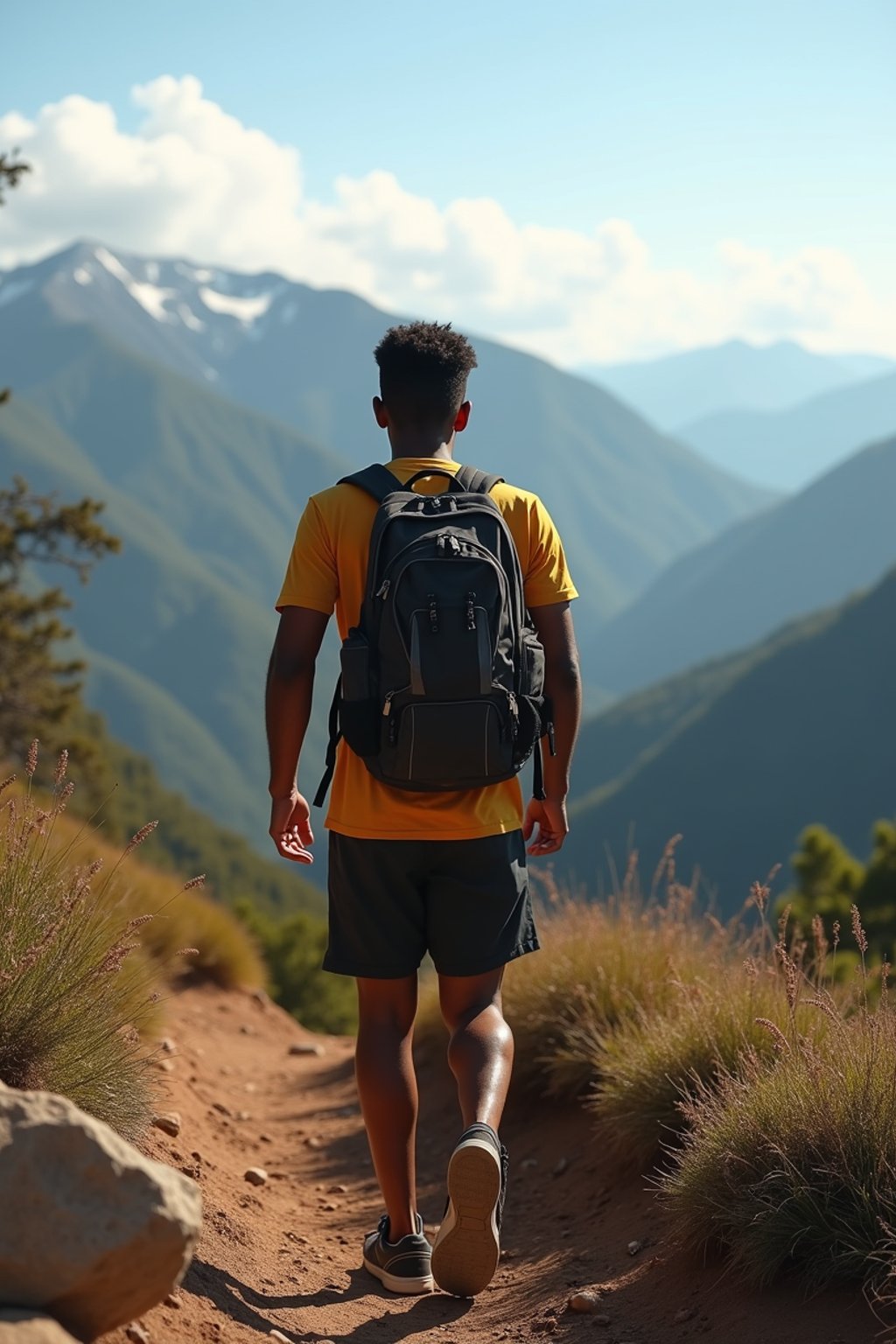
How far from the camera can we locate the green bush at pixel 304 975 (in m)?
25.2

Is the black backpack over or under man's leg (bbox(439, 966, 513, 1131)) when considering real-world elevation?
over

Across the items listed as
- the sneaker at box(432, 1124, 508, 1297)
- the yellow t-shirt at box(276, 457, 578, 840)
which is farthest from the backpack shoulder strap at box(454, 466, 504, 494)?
the sneaker at box(432, 1124, 508, 1297)

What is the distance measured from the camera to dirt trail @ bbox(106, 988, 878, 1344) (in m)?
3.12

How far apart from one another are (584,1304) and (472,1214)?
0.71 meters

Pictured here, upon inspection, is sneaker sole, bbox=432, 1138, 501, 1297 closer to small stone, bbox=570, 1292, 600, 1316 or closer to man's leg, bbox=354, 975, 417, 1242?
man's leg, bbox=354, 975, 417, 1242

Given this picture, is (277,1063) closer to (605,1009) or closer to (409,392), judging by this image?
(605,1009)

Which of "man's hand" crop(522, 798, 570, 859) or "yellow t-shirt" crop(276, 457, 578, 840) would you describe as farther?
"man's hand" crop(522, 798, 570, 859)

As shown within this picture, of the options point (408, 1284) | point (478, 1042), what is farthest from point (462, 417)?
point (408, 1284)

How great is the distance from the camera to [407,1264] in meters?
3.48

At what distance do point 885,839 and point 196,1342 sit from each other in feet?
57.5

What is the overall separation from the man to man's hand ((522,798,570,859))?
7.0 inches

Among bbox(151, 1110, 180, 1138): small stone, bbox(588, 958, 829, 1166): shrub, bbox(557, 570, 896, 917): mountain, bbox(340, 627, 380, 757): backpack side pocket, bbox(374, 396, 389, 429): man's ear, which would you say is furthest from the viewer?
bbox(557, 570, 896, 917): mountain

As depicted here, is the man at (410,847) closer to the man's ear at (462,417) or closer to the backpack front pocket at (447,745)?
the man's ear at (462,417)

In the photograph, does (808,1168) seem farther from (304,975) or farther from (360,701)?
(304,975)
